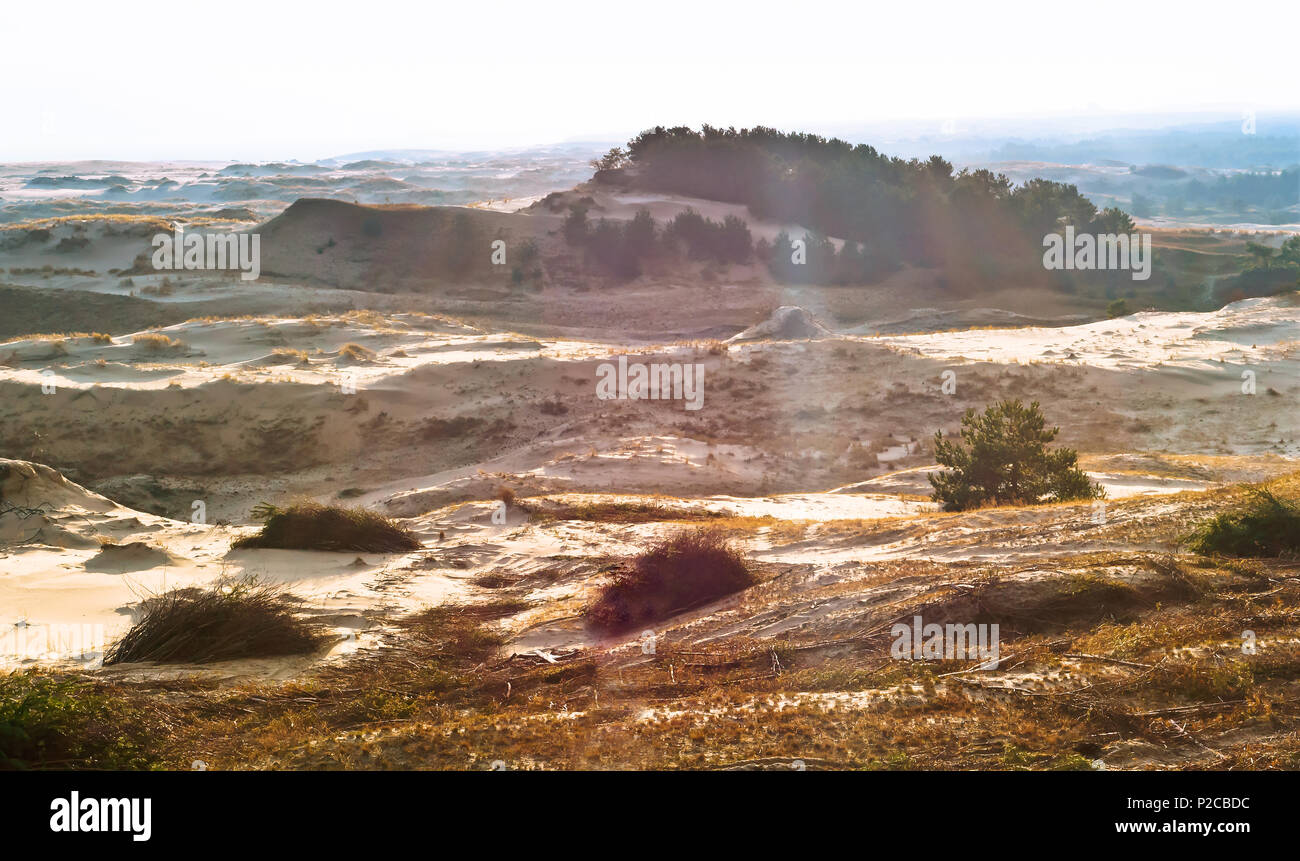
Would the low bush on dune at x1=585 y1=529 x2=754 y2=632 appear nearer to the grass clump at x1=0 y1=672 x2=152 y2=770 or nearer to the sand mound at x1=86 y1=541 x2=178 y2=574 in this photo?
the grass clump at x1=0 y1=672 x2=152 y2=770

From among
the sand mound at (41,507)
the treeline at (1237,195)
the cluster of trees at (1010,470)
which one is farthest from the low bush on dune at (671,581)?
the treeline at (1237,195)

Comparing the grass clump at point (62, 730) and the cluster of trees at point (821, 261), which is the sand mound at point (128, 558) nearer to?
the grass clump at point (62, 730)

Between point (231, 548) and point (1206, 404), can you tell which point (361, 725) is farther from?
point (1206, 404)

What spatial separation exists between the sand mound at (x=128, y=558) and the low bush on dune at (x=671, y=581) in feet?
14.4

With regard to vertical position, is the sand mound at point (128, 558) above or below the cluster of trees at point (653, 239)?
below

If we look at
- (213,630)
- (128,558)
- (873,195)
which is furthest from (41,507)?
(873,195)

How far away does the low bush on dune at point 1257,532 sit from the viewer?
8.13 metres

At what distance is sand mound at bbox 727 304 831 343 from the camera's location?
28.7 metres

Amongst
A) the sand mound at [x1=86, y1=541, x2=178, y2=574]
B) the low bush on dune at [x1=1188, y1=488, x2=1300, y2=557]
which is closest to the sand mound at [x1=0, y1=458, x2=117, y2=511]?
the sand mound at [x1=86, y1=541, x2=178, y2=574]

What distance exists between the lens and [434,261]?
42281 millimetres

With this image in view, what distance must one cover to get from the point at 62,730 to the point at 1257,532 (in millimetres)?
9081

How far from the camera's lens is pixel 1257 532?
827cm

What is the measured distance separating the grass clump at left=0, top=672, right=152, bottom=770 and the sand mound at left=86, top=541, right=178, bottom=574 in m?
3.50
